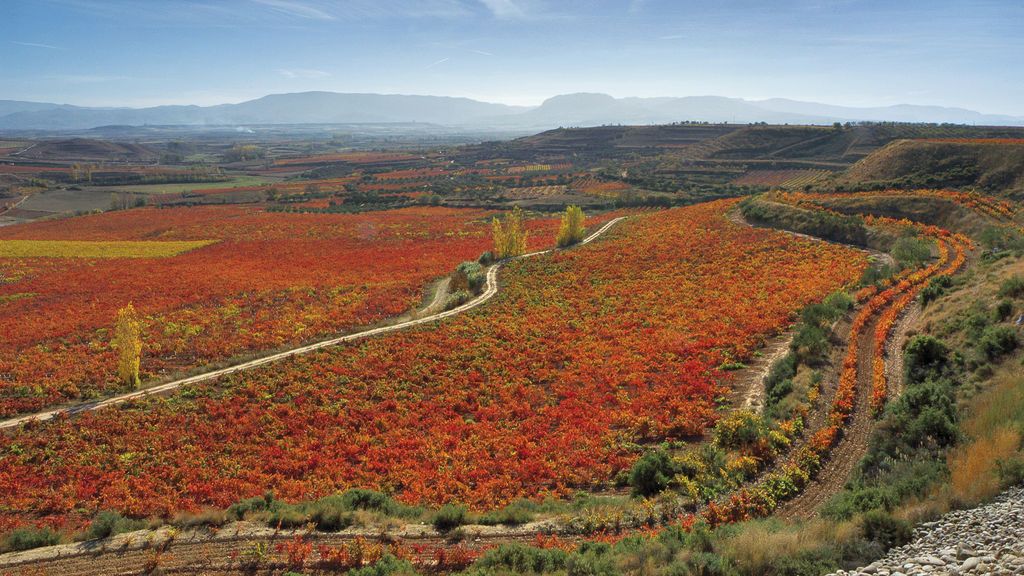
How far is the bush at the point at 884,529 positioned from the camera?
36.8 feet

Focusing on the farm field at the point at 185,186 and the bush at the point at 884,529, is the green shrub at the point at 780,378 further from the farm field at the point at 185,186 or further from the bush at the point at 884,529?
the farm field at the point at 185,186

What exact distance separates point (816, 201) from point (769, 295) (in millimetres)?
30295

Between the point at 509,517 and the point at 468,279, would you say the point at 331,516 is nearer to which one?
the point at 509,517

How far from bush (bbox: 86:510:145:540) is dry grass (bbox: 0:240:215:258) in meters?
67.4

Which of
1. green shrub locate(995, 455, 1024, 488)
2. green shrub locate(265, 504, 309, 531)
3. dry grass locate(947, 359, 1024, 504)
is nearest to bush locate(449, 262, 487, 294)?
green shrub locate(265, 504, 309, 531)

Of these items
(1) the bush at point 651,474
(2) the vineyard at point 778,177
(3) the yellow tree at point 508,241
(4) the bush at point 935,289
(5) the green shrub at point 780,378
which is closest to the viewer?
(1) the bush at point 651,474

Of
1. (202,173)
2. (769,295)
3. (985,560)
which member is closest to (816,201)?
(769,295)

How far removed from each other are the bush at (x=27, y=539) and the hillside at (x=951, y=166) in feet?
239

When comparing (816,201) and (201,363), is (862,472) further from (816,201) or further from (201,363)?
(816,201)

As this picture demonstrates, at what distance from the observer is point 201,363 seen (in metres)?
33.8

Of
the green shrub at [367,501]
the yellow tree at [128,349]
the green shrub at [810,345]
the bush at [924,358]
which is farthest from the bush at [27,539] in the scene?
the bush at [924,358]

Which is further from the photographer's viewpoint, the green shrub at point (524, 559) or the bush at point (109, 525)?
the bush at point (109, 525)

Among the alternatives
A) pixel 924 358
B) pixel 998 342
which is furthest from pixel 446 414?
pixel 998 342

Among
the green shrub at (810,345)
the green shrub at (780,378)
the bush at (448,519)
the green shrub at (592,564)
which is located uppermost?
the green shrub at (810,345)
